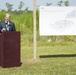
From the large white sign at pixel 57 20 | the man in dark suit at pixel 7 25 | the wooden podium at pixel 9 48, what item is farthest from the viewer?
the large white sign at pixel 57 20

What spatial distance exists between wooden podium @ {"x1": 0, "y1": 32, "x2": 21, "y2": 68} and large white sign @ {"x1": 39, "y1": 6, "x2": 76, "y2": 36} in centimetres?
246

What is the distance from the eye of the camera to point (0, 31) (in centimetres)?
1112

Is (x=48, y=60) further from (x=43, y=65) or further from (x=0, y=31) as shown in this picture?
(x=0, y=31)

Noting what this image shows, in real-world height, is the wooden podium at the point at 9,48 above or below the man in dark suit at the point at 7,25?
below

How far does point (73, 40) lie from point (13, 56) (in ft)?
42.7

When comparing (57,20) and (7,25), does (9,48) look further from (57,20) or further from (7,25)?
(57,20)

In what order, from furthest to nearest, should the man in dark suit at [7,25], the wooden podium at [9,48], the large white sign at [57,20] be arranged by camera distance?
the large white sign at [57,20], the man in dark suit at [7,25], the wooden podium at [9,48]

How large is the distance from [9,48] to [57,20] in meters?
3.24

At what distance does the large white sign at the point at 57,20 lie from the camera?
1311 centimetres

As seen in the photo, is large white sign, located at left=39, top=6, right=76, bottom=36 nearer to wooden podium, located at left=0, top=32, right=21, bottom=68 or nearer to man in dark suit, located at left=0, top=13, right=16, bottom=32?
man in dark suit, located at left=0, top=13, right=16, bottom=32

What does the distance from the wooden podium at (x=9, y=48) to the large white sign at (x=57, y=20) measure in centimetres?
246

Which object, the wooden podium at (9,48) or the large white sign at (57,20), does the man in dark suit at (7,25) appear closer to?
the wooden podium at (9,48)

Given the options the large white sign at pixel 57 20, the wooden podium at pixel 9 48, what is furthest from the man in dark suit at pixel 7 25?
the large white sign at pixel 57 20

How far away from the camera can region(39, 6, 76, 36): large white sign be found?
43.0 feet
